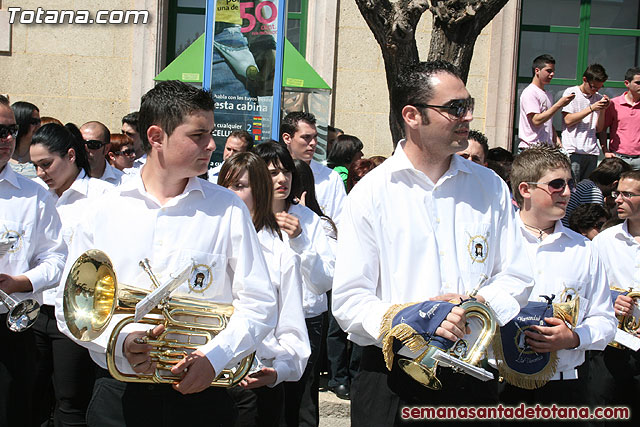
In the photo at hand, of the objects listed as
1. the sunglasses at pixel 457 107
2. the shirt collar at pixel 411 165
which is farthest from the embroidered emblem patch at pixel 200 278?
the sunglasses at pixel 457 107

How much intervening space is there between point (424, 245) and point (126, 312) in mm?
1276

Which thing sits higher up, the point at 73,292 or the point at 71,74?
the point at 71,74

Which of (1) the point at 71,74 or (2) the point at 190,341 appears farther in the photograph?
(1) the point at 71,74

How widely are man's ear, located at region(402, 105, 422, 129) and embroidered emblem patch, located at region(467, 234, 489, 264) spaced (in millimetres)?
580

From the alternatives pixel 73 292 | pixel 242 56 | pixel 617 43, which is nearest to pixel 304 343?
pixel 73 292

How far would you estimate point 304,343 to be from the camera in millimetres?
4219

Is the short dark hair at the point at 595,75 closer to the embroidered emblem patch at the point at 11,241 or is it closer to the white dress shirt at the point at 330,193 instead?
the white dress shirt at the point at 330,193

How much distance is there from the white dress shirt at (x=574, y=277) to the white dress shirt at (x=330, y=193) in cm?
312

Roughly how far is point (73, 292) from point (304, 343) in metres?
1.41

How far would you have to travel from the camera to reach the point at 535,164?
15.1ft

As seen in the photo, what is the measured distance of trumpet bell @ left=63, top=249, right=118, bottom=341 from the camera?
3162 mm

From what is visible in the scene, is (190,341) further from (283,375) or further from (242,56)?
(242,56)

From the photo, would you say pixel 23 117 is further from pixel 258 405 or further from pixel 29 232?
pixel 258 405

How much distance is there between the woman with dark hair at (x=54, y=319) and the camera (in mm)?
5152
